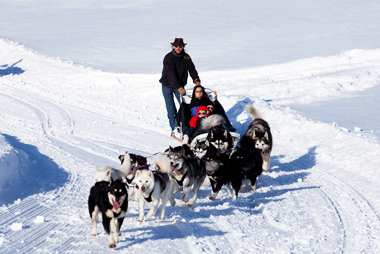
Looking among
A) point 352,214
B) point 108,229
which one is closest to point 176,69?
point 352,214

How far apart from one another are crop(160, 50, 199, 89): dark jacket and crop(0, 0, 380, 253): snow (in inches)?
46.0

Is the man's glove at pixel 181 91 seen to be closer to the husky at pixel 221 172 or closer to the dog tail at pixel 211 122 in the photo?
the dog tail at pixel 211 122

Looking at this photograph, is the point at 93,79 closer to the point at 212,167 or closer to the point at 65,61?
the point at 65,61

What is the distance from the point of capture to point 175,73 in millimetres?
9445

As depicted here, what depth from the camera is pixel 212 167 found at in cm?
604

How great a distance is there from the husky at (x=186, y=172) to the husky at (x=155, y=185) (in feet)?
0.55

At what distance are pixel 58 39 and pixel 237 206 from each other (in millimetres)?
18118

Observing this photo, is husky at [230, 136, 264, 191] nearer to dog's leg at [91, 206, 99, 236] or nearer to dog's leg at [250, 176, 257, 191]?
dog's leg at [250, 176, 257, 191]

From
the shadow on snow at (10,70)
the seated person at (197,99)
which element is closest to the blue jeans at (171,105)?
the seated person at (197,99)

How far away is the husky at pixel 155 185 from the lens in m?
4.84

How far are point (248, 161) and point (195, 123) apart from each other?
189 cm

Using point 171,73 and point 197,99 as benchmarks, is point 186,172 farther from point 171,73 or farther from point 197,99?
point 171,73

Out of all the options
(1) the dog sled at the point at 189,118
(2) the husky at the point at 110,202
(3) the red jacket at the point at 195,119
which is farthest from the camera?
(3) the red jacket at the point at 195,119

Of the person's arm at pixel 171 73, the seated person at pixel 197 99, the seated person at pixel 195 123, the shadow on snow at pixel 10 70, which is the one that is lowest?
the shadow on snow at pixel 10 70
